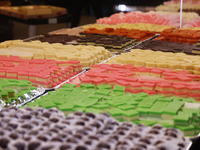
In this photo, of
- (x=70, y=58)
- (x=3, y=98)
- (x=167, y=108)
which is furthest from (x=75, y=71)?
(x=167, y=108)

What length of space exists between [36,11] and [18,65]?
3.65m

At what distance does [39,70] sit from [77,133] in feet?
4.68

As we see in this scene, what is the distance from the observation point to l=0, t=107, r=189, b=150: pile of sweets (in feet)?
4.73

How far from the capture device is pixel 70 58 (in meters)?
3.30

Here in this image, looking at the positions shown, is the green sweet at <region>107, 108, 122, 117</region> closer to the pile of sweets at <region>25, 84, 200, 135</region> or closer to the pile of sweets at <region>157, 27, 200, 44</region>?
the pile of sweets at <region>25, 84, 200, 135</region>

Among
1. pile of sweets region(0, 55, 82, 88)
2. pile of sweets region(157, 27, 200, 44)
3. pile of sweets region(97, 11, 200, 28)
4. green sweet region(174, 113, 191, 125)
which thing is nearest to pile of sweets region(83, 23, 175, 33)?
pile of sweets region(97, 11, 200, 28)

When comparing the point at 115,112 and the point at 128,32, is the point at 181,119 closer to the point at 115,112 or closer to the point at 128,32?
the point at 115,112

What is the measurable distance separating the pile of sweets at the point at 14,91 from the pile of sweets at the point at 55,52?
2.83ft

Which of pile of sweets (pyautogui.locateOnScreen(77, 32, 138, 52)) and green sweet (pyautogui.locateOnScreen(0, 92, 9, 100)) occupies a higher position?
pile of sweets (pyautogui.locateOnScreen(77, 32, 138, 52))

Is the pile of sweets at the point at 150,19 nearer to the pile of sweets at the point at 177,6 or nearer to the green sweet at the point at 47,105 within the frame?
the pile of sweets at the point at 177,6

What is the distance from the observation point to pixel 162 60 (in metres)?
3.26

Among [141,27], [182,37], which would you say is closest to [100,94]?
[182,37]

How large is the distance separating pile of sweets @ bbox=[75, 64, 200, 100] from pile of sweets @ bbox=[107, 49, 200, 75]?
0.16 meters

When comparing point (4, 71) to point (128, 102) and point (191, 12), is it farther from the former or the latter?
point (191, 12)
